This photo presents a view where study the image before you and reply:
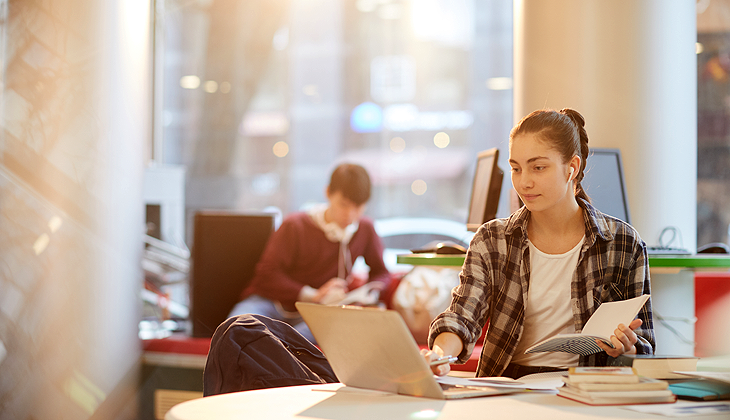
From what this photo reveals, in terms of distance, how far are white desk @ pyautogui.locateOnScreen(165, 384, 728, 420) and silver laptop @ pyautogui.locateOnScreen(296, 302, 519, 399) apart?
0.02 metres

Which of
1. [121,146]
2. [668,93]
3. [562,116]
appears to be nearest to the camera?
[562,116]

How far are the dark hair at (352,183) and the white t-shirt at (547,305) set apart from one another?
6.10ft

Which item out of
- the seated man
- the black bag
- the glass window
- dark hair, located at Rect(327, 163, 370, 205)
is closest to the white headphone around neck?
the seated man

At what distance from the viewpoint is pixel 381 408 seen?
97cm

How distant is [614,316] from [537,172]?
0.46 meters

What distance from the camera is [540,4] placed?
2.68m

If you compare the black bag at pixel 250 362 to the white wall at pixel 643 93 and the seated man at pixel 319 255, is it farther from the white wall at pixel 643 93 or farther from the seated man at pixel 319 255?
the seated man at pixel 319 255

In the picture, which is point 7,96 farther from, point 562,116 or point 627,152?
point 627,152

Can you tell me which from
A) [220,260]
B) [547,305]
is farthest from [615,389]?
[220,260]

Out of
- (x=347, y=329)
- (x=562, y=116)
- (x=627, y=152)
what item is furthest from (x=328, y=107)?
(x=347, y=329)

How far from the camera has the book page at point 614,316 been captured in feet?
3.97

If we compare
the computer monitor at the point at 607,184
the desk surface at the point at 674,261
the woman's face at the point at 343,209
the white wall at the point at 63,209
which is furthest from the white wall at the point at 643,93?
the white wall at the point at 63,209

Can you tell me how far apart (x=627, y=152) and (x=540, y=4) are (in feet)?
2.38

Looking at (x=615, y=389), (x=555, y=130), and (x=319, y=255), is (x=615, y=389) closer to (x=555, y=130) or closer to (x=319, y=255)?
(x=555, y=130)
